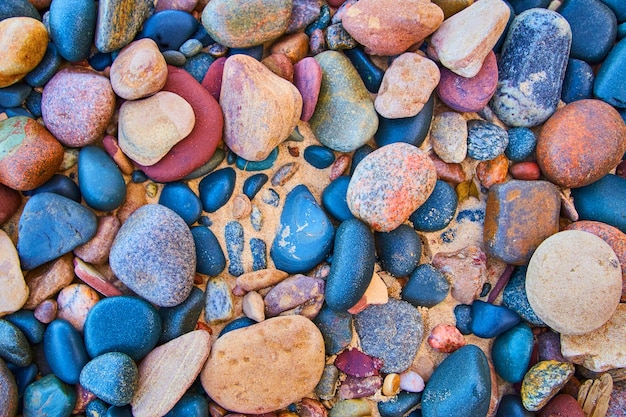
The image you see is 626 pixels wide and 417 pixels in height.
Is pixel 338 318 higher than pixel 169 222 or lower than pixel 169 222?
lower

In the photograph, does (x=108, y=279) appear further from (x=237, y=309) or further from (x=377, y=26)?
(x=377, y=26)

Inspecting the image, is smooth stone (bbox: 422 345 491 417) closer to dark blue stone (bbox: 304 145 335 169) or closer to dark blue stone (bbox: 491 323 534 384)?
dark blue stone (bbox: 491 323 534 384)

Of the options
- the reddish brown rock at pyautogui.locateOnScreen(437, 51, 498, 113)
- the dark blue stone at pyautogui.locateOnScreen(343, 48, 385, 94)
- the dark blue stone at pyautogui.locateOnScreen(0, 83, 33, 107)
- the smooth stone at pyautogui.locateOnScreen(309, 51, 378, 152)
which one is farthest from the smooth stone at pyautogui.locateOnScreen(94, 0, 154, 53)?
the reddish brown rock at pyautogui.locateOnScreen(437, 51, 498, 113)

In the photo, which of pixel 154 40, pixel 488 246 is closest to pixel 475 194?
pixel 488 246

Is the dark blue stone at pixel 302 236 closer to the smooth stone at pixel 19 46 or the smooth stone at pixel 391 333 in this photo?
the smooth stone at pixel 391 333

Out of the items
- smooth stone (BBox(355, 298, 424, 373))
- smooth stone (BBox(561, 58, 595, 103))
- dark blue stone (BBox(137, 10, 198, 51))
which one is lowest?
smooth stone (BBox(355, 298, 424, 373))

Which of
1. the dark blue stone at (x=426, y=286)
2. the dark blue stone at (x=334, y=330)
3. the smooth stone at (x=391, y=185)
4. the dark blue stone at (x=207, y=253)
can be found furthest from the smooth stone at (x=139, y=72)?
the dark blue stone at (x=426, y=286)

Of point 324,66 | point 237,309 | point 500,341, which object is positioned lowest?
point 500,341
